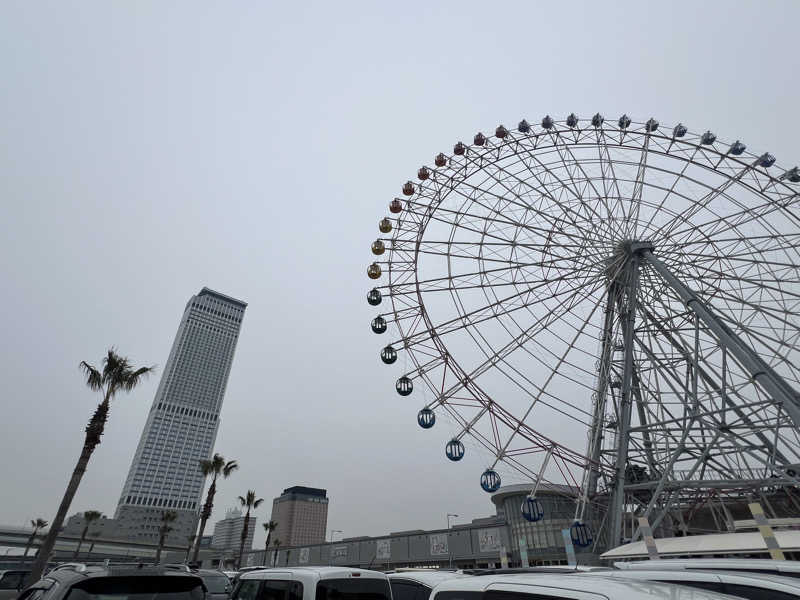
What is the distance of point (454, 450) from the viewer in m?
21.0

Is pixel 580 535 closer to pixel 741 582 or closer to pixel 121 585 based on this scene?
pixel 741 582

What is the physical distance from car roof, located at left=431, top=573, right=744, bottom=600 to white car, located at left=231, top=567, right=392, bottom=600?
311 centimetres

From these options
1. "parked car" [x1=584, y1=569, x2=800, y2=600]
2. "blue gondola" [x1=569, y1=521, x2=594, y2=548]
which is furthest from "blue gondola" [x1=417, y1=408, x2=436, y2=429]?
"parked car" [x1=584, y1=569, x2=800, y2=600]

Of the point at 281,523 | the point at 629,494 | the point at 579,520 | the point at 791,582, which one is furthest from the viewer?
the point at 281,523

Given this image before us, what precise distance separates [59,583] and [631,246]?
2354 cm

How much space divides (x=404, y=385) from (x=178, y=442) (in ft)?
595

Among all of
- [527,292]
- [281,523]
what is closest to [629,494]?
[527,292]

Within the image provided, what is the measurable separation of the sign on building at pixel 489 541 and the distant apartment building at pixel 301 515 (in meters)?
144

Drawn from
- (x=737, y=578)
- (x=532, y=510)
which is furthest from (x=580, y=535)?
(x=737, y=578)

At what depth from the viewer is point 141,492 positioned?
161 meters

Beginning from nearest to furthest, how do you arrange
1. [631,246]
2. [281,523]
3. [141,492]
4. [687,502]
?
[631,246] → [687,502] → [141,492] → [281,523]

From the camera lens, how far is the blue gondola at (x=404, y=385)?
2327 centimetres

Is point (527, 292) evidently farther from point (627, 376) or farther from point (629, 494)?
point (629, 494)

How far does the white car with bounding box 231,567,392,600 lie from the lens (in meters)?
5.79
